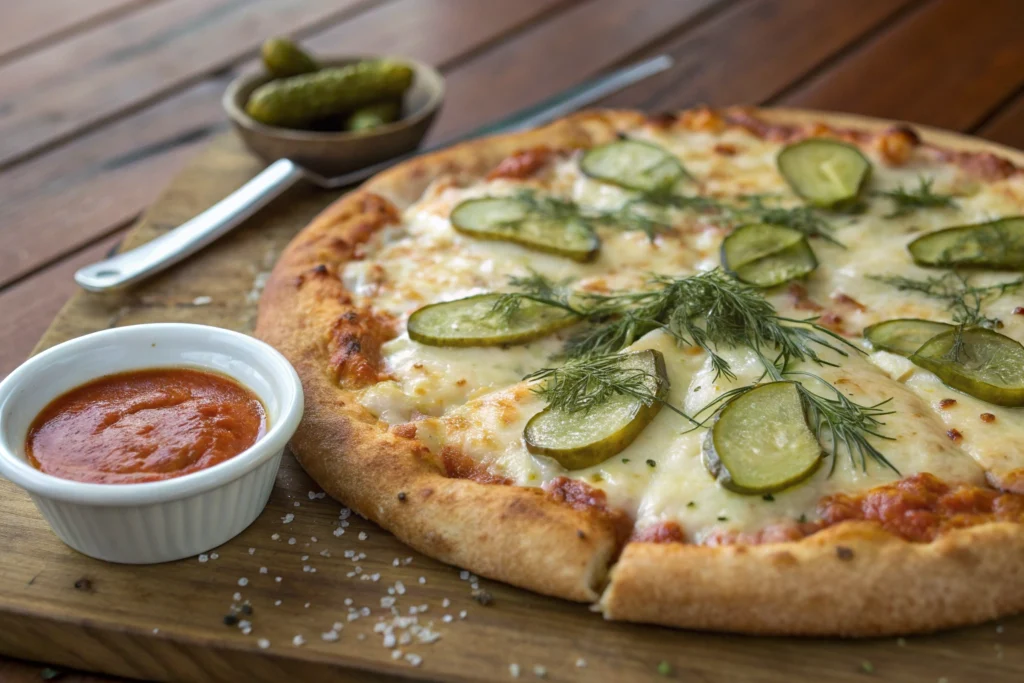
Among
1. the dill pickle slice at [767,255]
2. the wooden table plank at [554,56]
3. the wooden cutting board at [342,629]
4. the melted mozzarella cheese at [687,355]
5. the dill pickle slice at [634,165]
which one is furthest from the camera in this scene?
the wooden table plank at [554,56]

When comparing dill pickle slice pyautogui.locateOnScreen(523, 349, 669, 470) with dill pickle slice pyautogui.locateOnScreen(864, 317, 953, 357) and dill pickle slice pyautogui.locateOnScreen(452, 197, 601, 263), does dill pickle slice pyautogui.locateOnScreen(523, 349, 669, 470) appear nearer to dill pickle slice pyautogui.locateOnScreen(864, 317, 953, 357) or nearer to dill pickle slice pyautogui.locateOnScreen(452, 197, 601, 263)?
dill pickle slice pyautogui.locateOnScreen(864, 317, 953, 357)

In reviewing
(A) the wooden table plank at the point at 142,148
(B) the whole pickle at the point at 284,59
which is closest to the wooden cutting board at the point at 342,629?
(A) the wooden table plank at the point at 142,148

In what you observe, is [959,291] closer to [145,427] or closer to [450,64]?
[145,427]

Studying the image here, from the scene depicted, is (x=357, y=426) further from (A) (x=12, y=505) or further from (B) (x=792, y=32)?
(B) (x=792, y=32)

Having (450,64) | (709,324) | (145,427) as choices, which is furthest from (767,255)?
(450,64)

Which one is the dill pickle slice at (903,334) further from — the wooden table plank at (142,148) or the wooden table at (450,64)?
the wooden table plank at (142,148)

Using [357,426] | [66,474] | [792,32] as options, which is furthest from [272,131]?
[792,32]
